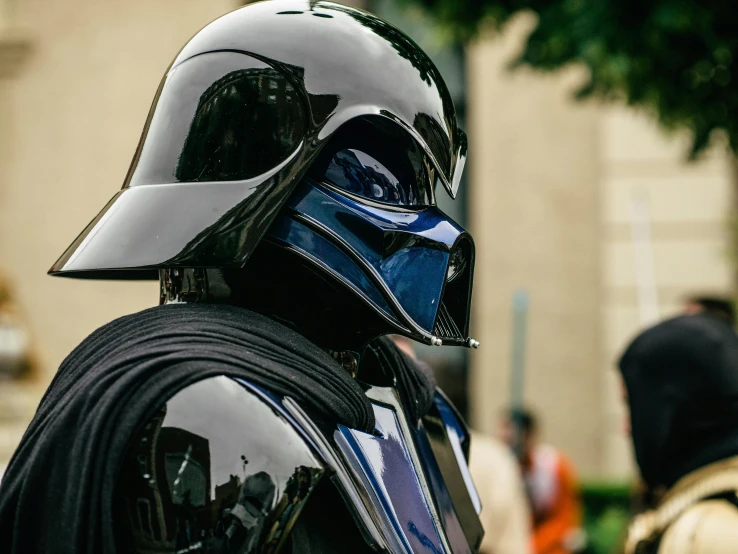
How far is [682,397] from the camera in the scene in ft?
10.3

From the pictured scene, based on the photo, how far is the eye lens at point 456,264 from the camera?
1598 millimetres

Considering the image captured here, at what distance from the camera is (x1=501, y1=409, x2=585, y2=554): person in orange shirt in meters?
6.39

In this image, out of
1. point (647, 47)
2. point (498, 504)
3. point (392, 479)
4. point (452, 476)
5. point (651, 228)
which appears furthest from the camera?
point (651, 228)

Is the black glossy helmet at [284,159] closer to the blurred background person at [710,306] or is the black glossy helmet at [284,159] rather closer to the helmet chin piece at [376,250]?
the helmet chin piece at [376,250]

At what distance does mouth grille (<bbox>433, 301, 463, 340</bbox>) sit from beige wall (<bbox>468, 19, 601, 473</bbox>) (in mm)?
8847

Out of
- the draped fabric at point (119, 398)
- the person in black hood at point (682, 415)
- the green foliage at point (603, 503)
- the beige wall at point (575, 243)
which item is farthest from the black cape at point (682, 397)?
the beige wall at point (575, 243)

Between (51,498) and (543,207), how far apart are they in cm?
957

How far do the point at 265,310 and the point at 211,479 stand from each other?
333 mm

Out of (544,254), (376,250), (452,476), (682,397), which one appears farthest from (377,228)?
(544,254)

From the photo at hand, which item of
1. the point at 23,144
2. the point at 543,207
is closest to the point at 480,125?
the point at 543,207

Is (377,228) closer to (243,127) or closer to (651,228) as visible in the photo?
(243,127)

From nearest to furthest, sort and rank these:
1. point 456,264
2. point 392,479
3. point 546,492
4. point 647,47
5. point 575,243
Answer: point 392,479 < point 456,264 < point 647,47 < point 546,492 < point 575,243

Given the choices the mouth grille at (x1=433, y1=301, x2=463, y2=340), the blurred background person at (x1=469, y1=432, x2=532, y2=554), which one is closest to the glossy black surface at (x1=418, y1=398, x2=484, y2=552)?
the mouth grille at (x1=433, y1=301, x2=463, y2=340)

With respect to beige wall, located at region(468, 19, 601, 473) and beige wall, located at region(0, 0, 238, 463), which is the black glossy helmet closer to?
beige wall, located at region(0, 0, 238, 463)
